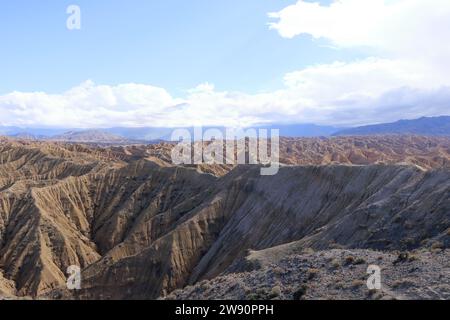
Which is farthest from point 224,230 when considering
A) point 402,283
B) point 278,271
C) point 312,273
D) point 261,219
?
point 402,283

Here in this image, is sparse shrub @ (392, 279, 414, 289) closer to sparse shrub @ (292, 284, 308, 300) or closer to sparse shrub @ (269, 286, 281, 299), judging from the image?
sparse shrub @ (292, 284, 308, 300)

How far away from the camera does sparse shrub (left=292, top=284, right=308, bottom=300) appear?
15375mm

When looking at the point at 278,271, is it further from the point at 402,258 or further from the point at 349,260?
the point at 402,258

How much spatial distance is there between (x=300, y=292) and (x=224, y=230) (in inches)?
1548

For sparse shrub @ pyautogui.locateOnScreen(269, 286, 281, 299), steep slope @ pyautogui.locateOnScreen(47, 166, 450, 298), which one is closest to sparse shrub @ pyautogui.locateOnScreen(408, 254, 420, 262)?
sparse shrub @ pyautogui.locateOnScreen(269, 286, 281, 299)

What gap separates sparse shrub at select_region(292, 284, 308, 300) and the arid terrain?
5 centimetres

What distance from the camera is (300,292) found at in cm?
1553

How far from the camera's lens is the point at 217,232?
55.4 m

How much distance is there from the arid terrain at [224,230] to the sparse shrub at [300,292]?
49 millimetres

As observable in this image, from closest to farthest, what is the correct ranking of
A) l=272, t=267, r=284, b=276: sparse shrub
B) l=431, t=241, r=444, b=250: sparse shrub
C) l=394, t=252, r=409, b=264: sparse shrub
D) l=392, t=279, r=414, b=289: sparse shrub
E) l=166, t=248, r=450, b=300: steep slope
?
l=166, t=248, r=450, b=300: steep slope, l=392, t=279, r=414, b=289: sparse shrub, l=394, t=252, r=409, b=264: sparse shrub, l=272, t=267, r=284, b=276: sparse shrub, l=431, t=241, r=444, b=250: sparse shrub

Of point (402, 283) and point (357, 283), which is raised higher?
point (402, 283)

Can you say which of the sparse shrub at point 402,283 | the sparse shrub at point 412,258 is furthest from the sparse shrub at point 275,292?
the sparse shrub at point 412,258
